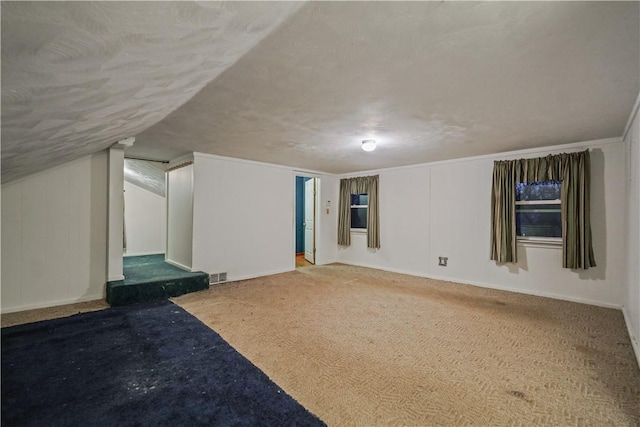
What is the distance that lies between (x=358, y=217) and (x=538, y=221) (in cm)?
336

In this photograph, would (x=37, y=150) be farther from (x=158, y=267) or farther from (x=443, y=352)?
(x=443, y=352)

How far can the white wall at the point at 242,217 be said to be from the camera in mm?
4445

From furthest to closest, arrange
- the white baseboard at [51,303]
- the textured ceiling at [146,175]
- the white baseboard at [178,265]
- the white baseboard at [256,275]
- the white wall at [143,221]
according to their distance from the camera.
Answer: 1. the white wall at [143,221]
2. the textured ceiling at [146,175]
3. the white baseboard at [256,275]
4. the white baseboard at [178,265]
5. the white baseboard at [51,303]

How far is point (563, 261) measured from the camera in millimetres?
3670

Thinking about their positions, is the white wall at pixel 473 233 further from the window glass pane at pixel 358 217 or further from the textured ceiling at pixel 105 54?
the textured ceiling at pixel 105 54

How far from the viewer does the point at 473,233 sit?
4.59 meters

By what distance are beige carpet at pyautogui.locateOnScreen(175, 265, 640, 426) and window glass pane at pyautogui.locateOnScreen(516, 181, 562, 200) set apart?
1.45 metres

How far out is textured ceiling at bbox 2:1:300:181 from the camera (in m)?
0.79

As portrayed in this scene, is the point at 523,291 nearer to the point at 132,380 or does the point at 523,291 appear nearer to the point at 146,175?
the point at 132,380

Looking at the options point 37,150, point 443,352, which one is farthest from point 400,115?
point 37,150

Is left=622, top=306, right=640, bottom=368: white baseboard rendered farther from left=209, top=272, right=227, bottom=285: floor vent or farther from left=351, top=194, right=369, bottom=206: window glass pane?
left=209, top=272, right=227, bottom=285: floor vent

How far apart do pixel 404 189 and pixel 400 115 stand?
298 cm

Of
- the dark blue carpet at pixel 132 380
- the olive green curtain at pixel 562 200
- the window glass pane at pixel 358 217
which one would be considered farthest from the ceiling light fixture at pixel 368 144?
the window glass pane at pixel 358 217

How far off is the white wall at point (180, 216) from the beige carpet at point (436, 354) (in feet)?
3.59
